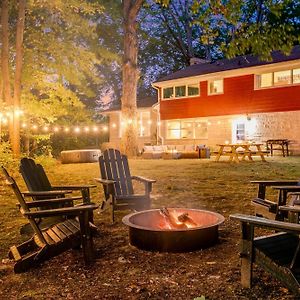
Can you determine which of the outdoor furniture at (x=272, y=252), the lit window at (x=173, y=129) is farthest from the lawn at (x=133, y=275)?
the lit window at (x=173, y=129)

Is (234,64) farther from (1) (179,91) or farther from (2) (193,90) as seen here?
(1) (179,91)

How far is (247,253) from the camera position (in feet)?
10.6

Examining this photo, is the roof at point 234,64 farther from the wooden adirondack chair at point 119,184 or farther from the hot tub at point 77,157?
the wooden adirondack chair at point 119,184

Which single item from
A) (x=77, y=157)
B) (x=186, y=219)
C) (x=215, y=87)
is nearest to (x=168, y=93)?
(x=215, y=87)

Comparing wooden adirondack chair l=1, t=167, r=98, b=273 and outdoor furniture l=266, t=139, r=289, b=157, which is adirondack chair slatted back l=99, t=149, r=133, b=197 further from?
outdoor furniture l=266, t=139, r=289, b=157

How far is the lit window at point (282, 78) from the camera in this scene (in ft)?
82.8

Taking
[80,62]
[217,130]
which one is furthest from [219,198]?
[217,130]

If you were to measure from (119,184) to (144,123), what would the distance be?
27367 mm

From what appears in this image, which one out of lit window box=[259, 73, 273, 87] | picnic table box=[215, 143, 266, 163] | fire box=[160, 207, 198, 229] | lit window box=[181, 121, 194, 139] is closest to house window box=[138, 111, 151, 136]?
lit window box=[181, 121, 194, 139]

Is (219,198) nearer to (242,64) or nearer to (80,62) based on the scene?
(80,62)

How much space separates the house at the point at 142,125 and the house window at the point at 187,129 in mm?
2085

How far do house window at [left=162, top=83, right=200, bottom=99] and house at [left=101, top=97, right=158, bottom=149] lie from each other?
1772 mm

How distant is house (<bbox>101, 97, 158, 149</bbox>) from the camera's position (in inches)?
1284

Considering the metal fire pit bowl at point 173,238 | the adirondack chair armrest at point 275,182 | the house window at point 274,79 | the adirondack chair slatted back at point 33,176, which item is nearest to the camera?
the metal fire pit bowl at point 173,238
